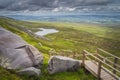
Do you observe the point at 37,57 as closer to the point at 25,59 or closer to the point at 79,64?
the point at 25,59

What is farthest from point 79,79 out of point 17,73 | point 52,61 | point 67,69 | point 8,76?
point 8,76

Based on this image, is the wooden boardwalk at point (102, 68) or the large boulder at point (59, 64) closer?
the wooden boardwalk at point (102, 68)

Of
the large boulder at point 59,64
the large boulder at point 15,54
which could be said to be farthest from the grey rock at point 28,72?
the large boulder at point 59,64

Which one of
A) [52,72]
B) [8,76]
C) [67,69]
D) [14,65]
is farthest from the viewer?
[67,69]

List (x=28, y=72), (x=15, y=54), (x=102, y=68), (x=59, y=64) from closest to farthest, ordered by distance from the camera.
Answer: (x=28, y=72) < (x=102, y=68) < (x=15, y=54) < (x=59, y=64)

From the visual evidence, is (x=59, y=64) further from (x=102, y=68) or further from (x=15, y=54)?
(x=15, y=54)

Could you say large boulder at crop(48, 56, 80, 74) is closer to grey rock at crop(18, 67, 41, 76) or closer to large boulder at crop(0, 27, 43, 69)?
large boulder at crop(0, 27, 43, 69)

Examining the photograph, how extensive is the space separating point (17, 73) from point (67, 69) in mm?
6077

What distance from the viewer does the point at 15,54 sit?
18594 millimetres

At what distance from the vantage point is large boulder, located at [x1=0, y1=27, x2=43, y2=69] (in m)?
17.7

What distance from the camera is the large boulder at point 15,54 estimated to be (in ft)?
58.2

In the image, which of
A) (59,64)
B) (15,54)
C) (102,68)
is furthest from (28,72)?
(102,68)

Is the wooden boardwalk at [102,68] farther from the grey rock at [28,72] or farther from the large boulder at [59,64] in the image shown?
the grey rock at [28,72]

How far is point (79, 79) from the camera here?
19.8m
